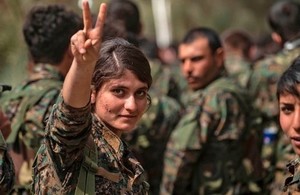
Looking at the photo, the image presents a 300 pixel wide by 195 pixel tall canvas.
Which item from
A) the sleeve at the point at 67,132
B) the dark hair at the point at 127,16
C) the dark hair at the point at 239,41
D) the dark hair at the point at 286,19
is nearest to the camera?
the sleeve at the point at 67,132

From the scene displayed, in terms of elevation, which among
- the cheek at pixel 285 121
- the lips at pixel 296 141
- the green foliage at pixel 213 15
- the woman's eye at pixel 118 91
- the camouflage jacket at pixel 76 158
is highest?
the woman's eye at pixel 118 91

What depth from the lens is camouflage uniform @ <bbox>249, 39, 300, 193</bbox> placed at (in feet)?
27.3

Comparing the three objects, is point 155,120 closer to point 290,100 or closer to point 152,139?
point 152,139

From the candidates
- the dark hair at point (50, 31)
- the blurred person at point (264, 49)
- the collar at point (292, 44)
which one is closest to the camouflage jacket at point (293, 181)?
the dark hair at point (50, 31)

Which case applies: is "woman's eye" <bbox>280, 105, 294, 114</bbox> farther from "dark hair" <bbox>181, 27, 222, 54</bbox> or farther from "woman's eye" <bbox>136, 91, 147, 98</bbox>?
"dark hair" <bbox>181, 27, 222, 54</bbox>

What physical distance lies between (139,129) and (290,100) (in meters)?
3.20

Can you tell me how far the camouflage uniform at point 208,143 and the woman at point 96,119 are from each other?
3105 mm

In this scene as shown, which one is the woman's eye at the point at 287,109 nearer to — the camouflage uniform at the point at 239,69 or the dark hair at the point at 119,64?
the dark hair at the point at 119,64

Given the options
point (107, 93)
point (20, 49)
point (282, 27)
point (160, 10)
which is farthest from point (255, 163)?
point (160, 10)

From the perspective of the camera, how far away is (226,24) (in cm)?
2602

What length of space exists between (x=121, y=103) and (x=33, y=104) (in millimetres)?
1529

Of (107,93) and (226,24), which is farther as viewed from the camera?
(226,24)

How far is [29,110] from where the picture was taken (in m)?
5.47

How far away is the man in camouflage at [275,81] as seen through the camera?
837cm
